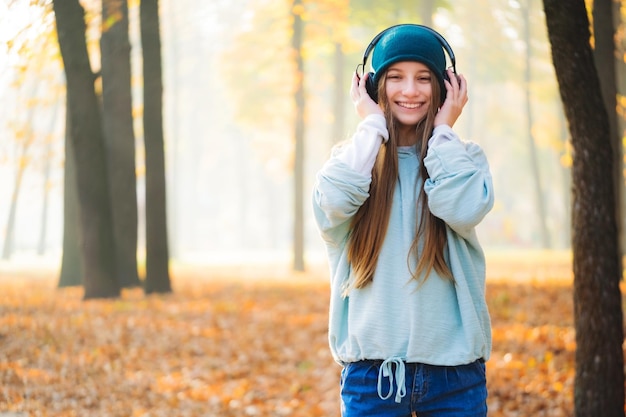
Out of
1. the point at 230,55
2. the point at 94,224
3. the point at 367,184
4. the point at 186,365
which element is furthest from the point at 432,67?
the point at 230,55

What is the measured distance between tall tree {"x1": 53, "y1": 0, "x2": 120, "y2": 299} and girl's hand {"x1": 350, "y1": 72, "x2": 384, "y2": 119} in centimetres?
844

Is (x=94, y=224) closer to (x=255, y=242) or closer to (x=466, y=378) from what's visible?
(x=466, y=378)

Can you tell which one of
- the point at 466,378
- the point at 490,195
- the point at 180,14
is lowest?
the point at 466,378

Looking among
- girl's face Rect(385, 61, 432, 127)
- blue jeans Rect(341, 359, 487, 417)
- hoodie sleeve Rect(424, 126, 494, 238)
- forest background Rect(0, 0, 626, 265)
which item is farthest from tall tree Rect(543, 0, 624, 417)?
blue jeans Rect(341, 359, 487, 417)

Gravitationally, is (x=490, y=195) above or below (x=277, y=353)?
above

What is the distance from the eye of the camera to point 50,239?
117ft

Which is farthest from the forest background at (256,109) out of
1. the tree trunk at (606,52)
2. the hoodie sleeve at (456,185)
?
the tree trunk at (606,52)

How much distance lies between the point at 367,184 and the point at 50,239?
35690 mm

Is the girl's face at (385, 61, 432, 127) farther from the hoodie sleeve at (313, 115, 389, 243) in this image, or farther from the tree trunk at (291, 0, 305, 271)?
the tree trunk at (291, 0, 305, 271)

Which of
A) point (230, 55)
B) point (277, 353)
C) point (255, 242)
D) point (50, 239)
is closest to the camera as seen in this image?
point (277, 353)

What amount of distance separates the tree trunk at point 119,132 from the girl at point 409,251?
10401 millimetres

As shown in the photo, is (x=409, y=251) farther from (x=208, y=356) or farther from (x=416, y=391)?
(x=208, y=356)

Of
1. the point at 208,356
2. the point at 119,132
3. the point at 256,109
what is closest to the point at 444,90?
the point at 208,356

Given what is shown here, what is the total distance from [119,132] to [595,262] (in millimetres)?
9583
